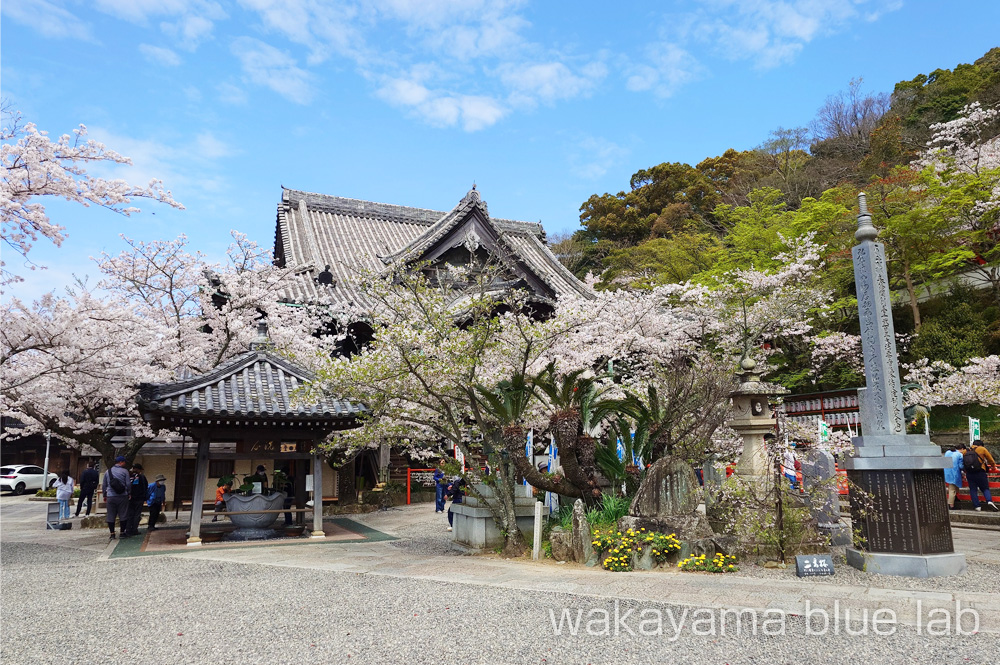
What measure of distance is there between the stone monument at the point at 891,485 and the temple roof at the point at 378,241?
34.8 feet

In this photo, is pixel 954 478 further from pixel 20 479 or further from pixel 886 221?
pixel 20 479

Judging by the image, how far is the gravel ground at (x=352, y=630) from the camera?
4887 mm

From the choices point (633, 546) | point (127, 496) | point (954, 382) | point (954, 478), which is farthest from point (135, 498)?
point (954, 382)

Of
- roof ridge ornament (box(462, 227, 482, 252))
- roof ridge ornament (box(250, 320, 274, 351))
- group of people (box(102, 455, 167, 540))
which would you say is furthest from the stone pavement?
roof ridge ornament (box(462, 227, 482, 252))

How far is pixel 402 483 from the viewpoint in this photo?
2025 centimetres

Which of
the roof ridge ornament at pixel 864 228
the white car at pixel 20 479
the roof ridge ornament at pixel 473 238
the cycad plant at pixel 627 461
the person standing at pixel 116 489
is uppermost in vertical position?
the roof ridge ornament at pixel 473 238

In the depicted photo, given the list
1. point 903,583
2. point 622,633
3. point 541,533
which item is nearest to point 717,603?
point 622,633

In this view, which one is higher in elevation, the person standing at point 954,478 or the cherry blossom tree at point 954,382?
the cherry blossom tree at point 954,382

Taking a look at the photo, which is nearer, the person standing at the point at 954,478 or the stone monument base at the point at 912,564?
the stone monument base at the point at 912,564

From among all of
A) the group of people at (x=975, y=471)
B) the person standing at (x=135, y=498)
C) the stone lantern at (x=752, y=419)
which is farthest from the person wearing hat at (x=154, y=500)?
the group of people at (x=975, y=471)

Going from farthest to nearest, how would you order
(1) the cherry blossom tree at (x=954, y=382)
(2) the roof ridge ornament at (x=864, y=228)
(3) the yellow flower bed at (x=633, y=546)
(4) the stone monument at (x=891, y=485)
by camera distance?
(1) the cherry blossom tree at (x=954, y=382) < (2) the roof ridge ornament at (x=864, y=228) < (3) the yellow flower bed at (x=633, y=546) < (4) the stone monument at (x=891, y=485)

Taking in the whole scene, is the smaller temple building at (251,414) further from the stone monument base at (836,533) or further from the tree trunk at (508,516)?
the stone monument base at (836,533)

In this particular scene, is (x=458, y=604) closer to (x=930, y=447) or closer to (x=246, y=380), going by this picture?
(x=930, y=447)

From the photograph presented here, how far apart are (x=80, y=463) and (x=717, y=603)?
37253 millimetres
